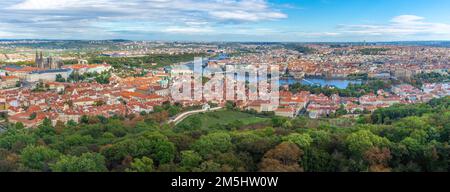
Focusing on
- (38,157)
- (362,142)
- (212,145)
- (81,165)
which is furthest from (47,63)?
(362,142)

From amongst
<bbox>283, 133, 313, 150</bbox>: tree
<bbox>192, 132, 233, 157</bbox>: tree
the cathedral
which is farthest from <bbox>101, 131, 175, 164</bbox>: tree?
the cathedral

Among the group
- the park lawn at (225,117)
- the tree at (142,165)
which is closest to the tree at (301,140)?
the tree at (142,165)

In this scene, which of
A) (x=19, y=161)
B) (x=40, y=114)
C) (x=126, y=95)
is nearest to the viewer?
(x=19, y=161)

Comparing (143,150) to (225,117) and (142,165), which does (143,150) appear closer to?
(142,165)
